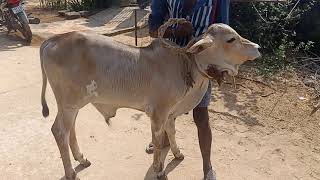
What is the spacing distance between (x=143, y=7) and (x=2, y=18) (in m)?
3.14

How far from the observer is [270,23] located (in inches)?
258

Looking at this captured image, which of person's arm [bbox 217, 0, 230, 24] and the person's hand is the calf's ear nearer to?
the person's hand

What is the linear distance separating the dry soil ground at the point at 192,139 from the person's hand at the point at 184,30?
4.14ft

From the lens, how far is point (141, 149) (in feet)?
13.5

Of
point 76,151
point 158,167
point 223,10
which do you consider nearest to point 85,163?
point 76,151

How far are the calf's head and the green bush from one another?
3.58 m

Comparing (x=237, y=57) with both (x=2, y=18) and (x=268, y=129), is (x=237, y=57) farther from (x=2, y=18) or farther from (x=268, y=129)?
(x=2, y=18)

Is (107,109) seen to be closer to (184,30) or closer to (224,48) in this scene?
(184,30)

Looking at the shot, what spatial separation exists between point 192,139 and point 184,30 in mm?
1541

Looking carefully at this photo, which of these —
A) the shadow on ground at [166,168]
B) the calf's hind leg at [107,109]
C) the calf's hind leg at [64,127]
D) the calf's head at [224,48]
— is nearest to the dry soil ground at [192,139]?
the shadow on ground at [166,168]

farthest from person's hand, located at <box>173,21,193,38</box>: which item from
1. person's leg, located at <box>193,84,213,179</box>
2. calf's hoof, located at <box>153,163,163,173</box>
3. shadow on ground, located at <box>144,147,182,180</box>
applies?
shadow on ground, located at <box>144,147,182,180</box>

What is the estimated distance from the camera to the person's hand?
304 centimetres

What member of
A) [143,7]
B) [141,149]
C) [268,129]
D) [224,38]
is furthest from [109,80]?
[143,7]

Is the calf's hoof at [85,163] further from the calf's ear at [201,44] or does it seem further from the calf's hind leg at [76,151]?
the calf's ear at [201,44]
